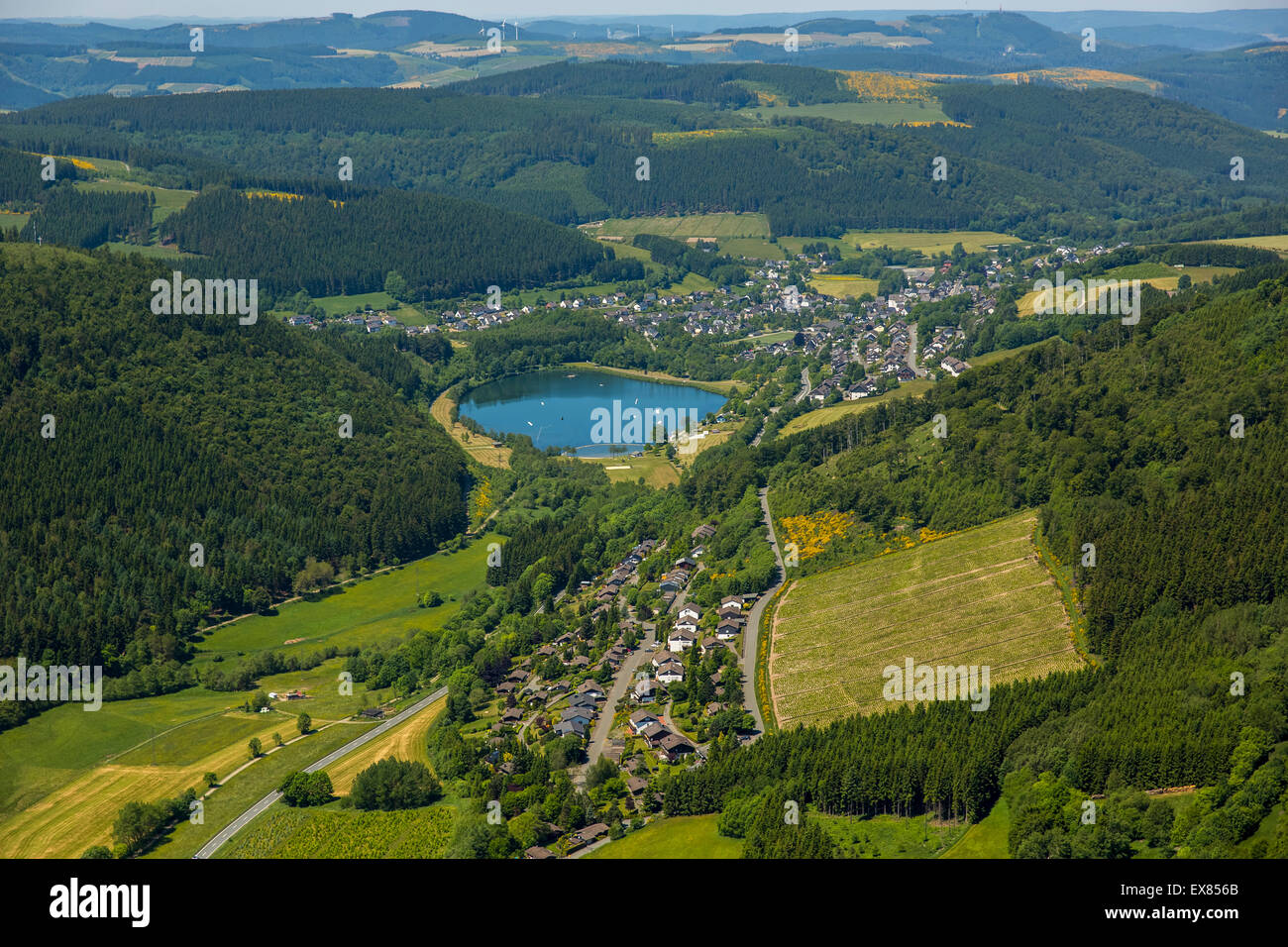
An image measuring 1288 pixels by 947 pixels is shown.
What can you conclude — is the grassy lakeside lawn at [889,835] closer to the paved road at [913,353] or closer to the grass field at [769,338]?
the paved road at [913,353]

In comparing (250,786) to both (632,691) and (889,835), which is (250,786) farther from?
(889,835)

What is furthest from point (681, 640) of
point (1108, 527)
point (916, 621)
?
point (1108, 527)

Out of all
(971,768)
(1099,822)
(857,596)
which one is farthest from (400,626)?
(1099,822)

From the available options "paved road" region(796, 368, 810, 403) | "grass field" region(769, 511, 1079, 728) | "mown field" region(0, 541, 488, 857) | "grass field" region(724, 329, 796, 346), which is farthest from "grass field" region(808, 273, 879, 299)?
"mown field" region(0, 541, 488, 857)

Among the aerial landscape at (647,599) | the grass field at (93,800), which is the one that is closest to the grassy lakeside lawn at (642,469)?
the aerial landscape at (647,599)

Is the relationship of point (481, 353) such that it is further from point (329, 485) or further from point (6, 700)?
point (6, 700)
